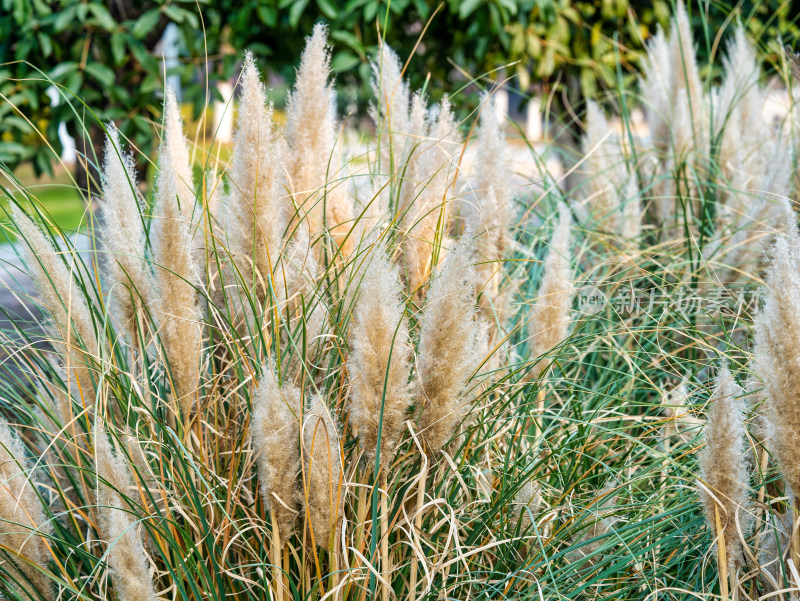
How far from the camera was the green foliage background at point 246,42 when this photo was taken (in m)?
2.89

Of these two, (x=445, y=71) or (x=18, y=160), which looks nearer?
(x=18, y=160)

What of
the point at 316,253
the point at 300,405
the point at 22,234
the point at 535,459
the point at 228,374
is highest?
the point at 22,234

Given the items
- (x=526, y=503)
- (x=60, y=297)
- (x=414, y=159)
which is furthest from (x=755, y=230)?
(x=60, y=297)

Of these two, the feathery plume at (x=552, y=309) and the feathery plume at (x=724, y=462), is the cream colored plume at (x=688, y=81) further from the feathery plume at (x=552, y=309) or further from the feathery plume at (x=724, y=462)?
the feathery plume at (x=724, y=462)

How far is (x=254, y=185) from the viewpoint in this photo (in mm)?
1213

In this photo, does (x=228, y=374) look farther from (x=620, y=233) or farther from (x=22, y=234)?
(x=620, y=233)

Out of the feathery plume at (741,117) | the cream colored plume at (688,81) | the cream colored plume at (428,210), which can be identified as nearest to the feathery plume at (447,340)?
the cream colored plume at (428,210)

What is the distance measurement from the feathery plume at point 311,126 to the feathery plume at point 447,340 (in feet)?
1.37

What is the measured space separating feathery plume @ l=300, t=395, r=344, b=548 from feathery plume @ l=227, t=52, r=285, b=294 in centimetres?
29

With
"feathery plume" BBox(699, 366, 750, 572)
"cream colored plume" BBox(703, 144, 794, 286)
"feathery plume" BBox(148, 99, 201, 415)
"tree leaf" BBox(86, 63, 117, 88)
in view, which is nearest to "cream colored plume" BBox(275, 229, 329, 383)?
"feathery plume" BBox(148, 99, 201, 415)

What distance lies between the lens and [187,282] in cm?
120

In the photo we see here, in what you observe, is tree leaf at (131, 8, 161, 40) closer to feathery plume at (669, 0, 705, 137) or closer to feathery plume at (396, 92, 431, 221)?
feathery plume at (396, 92, 431, 221)

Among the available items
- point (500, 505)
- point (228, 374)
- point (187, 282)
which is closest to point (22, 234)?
point (187, 282)

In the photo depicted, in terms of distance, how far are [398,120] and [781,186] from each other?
3.00 ft
